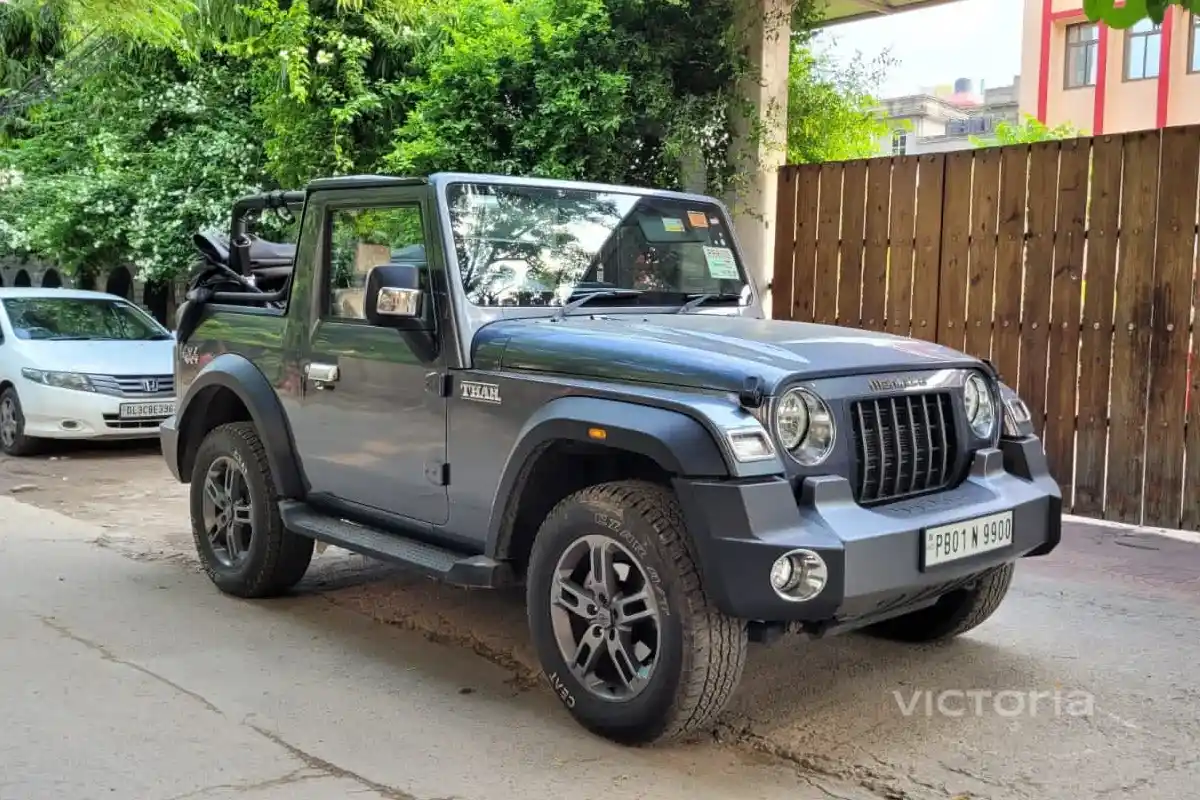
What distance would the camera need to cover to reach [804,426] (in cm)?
385

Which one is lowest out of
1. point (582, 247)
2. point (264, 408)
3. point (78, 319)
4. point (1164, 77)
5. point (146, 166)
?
point (264, 408)

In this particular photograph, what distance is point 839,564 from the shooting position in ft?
11.8

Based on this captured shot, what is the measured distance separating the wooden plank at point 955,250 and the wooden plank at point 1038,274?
446 millimetres

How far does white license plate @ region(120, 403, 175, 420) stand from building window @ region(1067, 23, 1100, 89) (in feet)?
92.8

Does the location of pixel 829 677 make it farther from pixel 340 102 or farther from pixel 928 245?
pixel 340 102

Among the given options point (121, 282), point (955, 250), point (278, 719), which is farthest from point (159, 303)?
point (278, 719)

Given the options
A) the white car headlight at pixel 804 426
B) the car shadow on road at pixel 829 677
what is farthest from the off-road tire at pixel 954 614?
the white car headlight at pixel 804 426

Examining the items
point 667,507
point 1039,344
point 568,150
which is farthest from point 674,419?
point 568,150

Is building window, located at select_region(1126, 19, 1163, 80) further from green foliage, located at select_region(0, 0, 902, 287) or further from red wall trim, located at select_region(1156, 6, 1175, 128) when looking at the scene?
green foliage, located at select_region(0, 0, 902, 287)

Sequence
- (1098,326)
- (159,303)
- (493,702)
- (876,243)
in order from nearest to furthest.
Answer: (493,702) < (1098,326) < (876,243) < (159,303)

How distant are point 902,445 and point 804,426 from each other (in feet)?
1.52

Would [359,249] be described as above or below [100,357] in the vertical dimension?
above

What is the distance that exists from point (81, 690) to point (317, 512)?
1298 mm

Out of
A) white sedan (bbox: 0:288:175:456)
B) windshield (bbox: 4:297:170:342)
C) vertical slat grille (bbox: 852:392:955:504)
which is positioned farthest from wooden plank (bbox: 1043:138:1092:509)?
windshield (bbox: 4:297:170:342)
